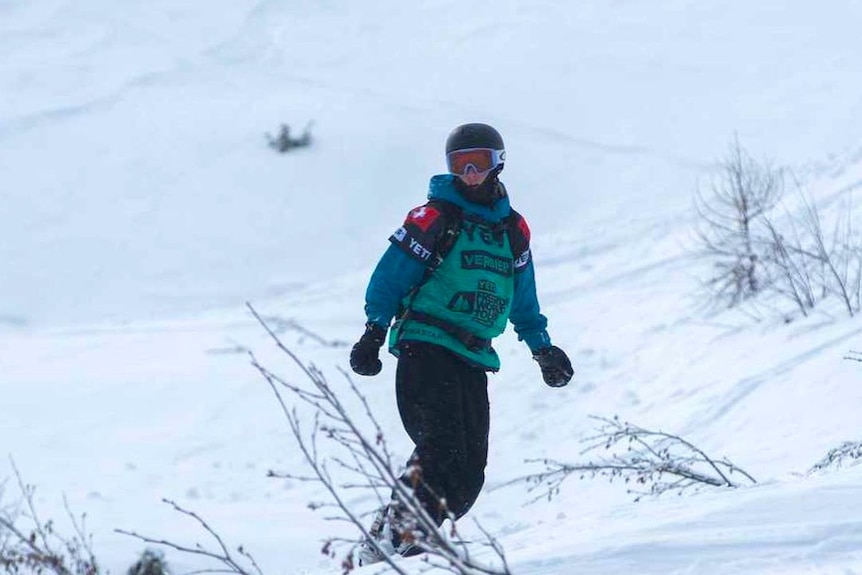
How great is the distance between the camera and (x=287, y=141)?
24766mm

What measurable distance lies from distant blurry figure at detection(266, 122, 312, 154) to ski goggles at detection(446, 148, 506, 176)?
2102 centimetres

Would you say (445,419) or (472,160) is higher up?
(472,160)

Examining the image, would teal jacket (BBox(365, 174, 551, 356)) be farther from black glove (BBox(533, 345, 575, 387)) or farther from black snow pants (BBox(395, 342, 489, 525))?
black glove (BBox(533, 345, 575, 387))

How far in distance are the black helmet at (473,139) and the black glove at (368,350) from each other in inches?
24.7

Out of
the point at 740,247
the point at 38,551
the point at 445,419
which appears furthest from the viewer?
the point at 740,247

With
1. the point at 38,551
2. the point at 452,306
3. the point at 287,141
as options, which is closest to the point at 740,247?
the point at 452,306

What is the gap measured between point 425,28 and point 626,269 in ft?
56.8

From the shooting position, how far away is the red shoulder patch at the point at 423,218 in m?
3.77

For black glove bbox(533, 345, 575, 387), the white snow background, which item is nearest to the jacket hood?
black glove bbox(533, 345, 575, 387)

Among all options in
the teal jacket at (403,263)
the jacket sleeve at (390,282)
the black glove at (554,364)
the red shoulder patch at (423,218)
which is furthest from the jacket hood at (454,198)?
the black glove at (554,364)

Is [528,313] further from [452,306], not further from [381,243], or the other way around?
[381,243]

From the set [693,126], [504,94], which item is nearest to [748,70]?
[693,126]

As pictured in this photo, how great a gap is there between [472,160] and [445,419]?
83cm

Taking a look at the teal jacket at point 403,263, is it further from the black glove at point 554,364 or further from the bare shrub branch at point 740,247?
the bare shrub branch at point 740,247
